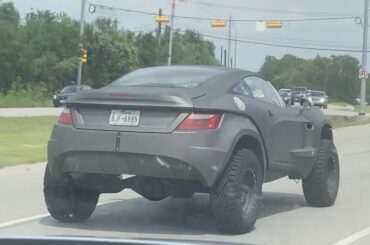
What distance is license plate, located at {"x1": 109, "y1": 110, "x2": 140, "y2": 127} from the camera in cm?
722

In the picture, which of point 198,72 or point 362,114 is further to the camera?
point 362,114

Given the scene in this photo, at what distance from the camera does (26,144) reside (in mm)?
18016

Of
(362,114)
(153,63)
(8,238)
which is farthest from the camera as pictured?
(153,63)

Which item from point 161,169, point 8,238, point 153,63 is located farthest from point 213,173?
point 153,63

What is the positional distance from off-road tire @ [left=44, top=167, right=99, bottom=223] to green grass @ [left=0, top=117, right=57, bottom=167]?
19.2 feet

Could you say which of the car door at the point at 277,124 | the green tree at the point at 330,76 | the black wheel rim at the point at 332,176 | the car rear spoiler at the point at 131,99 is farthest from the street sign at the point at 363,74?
the green tree at the point at 330,76

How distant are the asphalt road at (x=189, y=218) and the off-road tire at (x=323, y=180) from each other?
137 millimetres

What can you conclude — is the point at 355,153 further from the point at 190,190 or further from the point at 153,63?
the point at 153,63

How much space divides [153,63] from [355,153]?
6277cm

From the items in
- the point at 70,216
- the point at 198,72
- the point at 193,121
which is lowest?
the point at 70,216

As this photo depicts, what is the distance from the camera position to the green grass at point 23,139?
1488 centimetres

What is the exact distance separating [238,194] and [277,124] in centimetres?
142

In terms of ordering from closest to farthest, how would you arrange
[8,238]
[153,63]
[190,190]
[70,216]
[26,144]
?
[8,238], [190,190], [70,216], [26,144], [153,63]

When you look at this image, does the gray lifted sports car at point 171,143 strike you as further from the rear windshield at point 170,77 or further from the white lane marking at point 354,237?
the white lane marking at point 354,237
